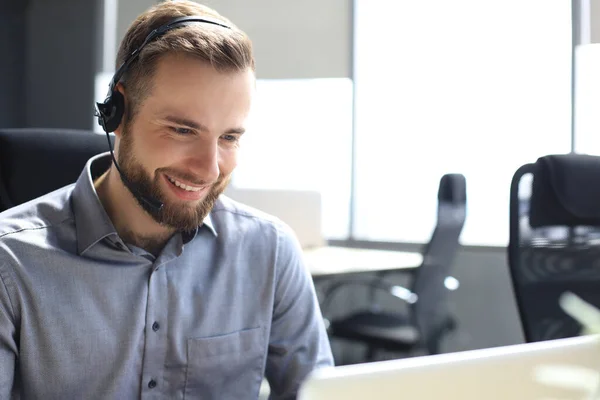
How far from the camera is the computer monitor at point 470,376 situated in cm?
48

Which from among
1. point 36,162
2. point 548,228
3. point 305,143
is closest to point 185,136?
point 36,162

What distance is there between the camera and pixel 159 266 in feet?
3.53

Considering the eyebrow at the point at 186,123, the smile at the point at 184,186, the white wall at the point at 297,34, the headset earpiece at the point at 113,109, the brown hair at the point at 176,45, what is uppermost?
the white wall at the point at 297,34

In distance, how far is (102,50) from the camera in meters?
3.48

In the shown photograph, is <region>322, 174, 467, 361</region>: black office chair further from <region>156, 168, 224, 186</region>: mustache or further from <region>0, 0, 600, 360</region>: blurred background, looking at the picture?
<region>156, 168, 224, 186</region>: mustache

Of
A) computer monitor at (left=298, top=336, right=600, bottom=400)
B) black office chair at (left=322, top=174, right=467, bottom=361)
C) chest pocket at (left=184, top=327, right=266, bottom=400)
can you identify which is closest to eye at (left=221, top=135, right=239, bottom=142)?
Result: chest pocket at (left=184, top=327, right=266, bottom=400)

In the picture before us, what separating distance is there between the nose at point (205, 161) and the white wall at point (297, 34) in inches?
75.2

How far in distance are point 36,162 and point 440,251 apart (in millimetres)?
1705

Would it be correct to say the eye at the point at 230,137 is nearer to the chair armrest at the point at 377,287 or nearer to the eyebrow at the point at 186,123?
the eyebrow at the point at 186,123

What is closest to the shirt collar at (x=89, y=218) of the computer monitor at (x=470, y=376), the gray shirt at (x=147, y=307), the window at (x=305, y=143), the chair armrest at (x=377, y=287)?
the gray shirt at (x=147, y=307)

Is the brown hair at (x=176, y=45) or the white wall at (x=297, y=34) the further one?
the white wall at (x=297, y=34)

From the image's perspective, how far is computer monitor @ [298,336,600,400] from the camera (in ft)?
1.56

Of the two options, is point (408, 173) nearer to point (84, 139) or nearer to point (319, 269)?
point (319, 269)

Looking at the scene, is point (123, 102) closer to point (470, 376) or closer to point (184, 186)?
point (184, 186)
